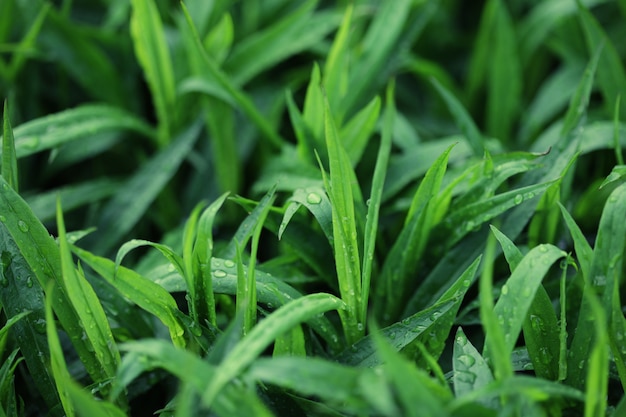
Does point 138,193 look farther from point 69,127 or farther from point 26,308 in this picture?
point 26,308

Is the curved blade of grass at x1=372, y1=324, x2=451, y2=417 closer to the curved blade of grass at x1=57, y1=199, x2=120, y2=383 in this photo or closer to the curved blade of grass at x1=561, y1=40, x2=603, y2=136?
the curved blade of grass at x1=57, y1=199, x2=120, y2=383

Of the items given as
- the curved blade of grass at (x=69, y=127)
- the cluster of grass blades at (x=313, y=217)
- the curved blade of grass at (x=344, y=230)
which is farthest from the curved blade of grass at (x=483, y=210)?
the curved blade of grass at (x=69, y=127)

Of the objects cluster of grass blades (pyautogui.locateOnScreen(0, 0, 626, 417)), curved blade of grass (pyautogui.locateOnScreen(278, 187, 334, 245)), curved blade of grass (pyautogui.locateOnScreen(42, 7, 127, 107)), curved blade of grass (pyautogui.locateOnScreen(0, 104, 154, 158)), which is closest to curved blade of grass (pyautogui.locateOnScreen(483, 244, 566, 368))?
cluster of grass blades (pyautogui.locateOnScreen(0, 0, 626, 417))

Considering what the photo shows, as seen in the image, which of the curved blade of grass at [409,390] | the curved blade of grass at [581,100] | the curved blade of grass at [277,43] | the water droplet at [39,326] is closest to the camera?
the curved blade of grass at [409,390]

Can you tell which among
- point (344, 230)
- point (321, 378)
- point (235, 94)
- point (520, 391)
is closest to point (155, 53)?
point (235, 94)

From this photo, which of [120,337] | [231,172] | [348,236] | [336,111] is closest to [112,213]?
[231,172]

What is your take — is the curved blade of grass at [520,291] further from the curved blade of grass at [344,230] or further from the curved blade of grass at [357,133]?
the curved blade of grass at [357,133]
